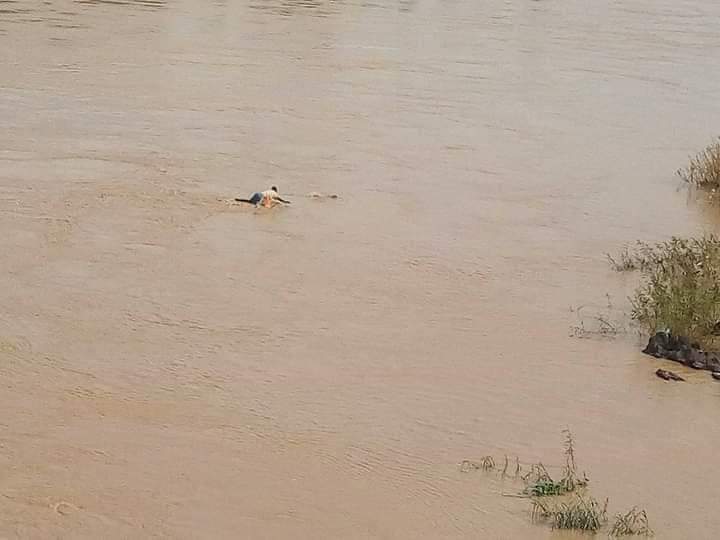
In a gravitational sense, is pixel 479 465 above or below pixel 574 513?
below

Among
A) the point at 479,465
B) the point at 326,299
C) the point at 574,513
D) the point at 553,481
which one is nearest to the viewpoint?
the point at 574,513

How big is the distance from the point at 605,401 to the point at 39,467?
320 centimetres

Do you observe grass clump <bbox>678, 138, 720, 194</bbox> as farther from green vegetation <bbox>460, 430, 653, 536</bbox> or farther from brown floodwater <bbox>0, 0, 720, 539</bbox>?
green vegetation <bbox>460, 430, 653, 536</bbox>

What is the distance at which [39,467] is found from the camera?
5.94 m

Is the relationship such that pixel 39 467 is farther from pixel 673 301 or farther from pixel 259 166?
pixel 259 166

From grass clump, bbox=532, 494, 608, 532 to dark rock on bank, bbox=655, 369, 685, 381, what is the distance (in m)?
1.79

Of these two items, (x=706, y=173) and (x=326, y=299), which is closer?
(x=326, y=299)

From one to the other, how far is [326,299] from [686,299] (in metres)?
2.46

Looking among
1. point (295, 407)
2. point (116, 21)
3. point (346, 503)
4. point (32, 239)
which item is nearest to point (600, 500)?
point (346, 503)

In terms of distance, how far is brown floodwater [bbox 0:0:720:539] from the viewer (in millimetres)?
5914

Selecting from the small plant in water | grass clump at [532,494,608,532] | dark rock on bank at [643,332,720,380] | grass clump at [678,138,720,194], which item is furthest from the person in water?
grass clump at [532,494,608,532]

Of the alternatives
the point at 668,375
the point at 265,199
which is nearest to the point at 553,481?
the point at 668,375

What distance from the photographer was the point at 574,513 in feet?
18.1

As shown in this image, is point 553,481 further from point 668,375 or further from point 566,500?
point 668,375
